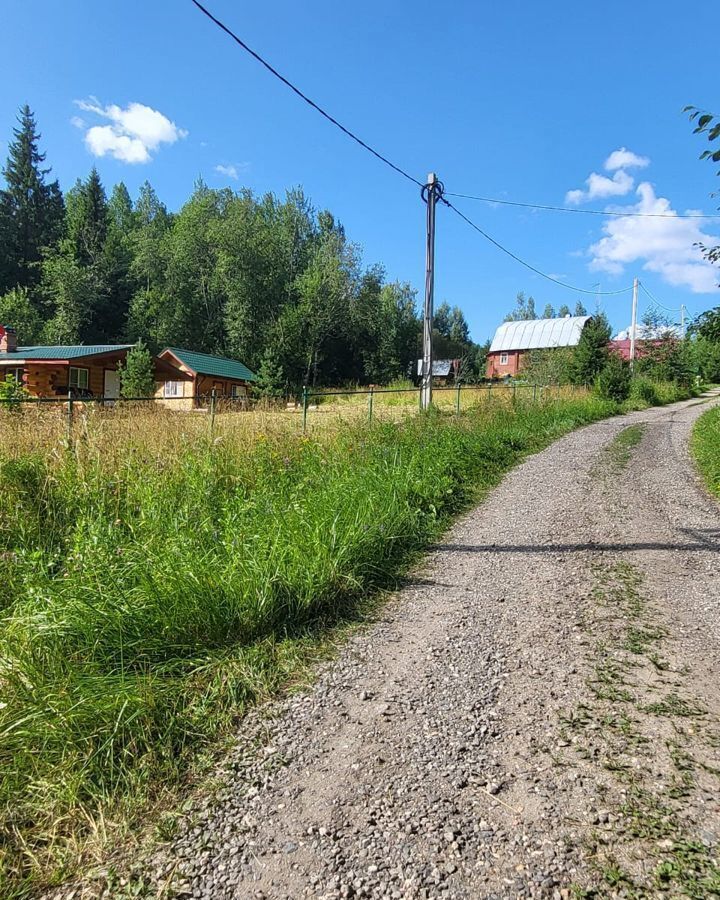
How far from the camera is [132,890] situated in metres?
1.86

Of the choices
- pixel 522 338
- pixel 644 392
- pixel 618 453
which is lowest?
pixel 618 453

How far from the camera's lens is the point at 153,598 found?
3434 mm

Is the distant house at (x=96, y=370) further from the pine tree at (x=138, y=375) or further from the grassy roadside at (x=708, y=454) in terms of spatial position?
the grassy roadside at (x=708, y=454)

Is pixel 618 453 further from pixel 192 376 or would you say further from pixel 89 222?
pixel 89 222

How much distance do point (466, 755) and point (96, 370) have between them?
35.4 metres

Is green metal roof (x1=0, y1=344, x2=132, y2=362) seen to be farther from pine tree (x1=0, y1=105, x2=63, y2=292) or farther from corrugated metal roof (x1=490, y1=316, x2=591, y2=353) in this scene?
corrugated metal roof (x1=490, y1=316, x2=591, y2=353)

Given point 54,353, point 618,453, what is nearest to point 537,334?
point 54,353

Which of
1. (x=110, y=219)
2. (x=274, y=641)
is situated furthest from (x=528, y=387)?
(x=110, y=219)

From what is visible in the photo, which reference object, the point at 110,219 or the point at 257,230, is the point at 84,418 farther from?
the point at 110,219

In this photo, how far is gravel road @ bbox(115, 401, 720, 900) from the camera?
1.86 m

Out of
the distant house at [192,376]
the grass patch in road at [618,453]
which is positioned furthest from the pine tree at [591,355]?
the distant house at [192,376]

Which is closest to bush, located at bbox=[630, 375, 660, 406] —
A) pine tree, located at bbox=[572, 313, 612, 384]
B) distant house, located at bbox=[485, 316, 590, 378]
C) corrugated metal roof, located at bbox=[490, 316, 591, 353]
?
pine tree, located at bbox=[572, 313, 612, 384]

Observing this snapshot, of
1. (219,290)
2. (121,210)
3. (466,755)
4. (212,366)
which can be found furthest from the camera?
(121,210)

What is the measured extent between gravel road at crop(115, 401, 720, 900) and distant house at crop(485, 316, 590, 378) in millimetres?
57151
